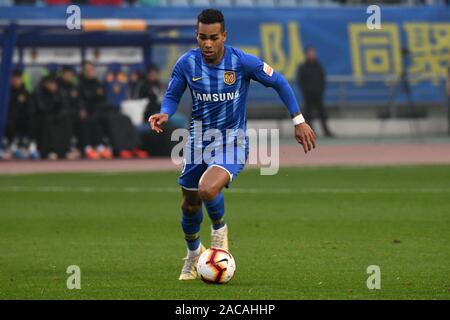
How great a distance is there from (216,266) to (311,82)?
64.9 feet

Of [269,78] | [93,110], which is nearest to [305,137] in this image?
[269,78]

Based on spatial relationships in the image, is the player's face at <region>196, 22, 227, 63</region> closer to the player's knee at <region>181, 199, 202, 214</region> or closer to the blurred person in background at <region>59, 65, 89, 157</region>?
the player's knee at <region>181, 199, 202, 214</region>

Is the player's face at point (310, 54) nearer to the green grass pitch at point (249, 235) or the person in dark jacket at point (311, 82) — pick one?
the person in dark jacket at point (311, 82)

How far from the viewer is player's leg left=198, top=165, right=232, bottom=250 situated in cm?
927

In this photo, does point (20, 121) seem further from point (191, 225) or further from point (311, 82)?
point (191, 225)

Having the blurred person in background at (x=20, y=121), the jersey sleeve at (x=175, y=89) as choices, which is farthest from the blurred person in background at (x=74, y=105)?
the jersey sleeve at (x=175, y=89)

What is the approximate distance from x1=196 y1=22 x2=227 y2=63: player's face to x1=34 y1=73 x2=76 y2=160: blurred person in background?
15277 mm

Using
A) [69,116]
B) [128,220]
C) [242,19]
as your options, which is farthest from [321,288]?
[242,19]

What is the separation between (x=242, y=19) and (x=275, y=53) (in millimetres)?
1253

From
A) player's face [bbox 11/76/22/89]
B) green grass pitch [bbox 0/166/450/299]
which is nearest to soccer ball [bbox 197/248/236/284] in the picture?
green grass pitch [bbox 0/166/450/299]

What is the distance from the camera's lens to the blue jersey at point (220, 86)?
9711 millimetres

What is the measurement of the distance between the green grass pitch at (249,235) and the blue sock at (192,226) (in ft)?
1.08

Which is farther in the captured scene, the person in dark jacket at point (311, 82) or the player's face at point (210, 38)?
the person in dark jacket at point (311, 82)
